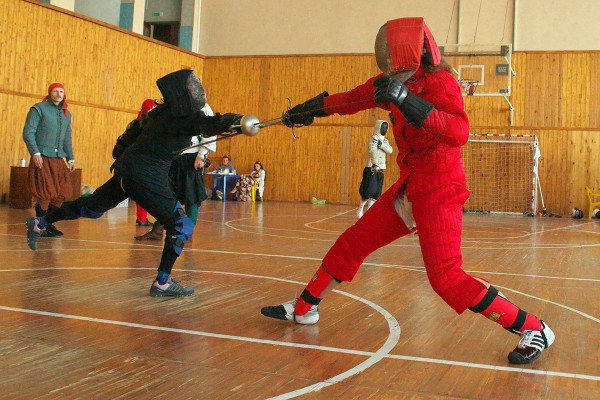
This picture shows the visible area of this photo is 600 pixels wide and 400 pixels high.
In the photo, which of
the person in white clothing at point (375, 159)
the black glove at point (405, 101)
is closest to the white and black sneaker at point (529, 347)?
the black glove at point (405, 101)

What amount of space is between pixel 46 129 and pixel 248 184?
11557mm

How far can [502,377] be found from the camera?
10.4ft

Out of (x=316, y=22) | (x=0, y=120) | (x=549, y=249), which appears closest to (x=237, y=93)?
(x=316, y=22)

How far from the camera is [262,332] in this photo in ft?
12.8

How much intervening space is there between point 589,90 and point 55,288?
1717 centimetres

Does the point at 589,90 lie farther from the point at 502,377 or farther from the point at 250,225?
the point at 502,377

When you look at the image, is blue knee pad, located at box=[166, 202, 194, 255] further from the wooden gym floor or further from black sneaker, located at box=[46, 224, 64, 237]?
black sneaker, located at box=[46, 224, 64, 237]

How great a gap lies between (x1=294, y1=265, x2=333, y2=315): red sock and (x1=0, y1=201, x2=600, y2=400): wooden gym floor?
0.14 meters

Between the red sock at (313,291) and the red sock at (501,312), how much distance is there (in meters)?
0.92

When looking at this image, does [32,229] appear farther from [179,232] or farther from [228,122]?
[228,122]

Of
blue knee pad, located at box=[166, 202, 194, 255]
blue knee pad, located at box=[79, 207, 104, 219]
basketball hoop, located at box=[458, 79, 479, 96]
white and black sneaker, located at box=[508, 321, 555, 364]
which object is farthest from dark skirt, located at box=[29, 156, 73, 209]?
basketball hoop, located at box=[458, 79, 479, 96]

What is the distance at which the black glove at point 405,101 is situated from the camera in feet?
Result: 10.4

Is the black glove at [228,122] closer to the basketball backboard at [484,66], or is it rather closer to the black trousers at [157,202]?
the black trousers at [157,202]

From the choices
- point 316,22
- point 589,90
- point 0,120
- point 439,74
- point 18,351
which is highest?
point 316,22
